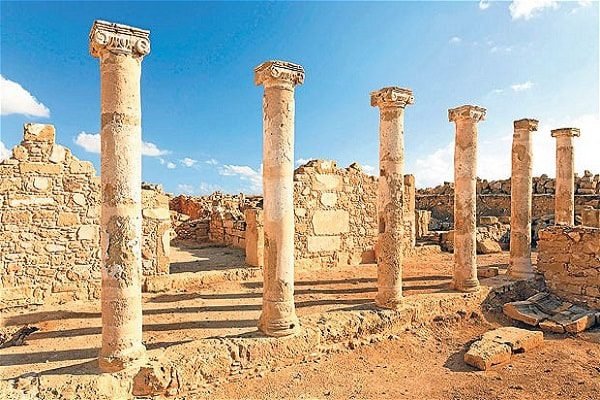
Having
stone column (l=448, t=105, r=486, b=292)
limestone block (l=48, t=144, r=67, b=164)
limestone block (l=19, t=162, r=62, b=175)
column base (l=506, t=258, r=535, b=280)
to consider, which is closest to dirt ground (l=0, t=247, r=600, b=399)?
stone column (l=448, t=105, r=486, b=292)

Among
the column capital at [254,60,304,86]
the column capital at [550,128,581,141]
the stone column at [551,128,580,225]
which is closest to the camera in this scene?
the column capital at [254,60,304,86]

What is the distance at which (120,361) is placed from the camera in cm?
520

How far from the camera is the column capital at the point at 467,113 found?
375 inches

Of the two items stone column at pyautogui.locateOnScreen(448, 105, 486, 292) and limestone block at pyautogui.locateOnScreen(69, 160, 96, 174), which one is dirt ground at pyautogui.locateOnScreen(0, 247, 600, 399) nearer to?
stone column at pyautogui.locateOnScreen(448, 105, 486, 292)

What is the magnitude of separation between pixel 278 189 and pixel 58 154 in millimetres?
4806

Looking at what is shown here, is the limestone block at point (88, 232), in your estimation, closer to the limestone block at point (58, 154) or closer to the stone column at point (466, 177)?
the limestone block at point (58, 154)

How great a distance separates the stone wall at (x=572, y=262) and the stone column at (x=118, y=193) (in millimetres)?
9938

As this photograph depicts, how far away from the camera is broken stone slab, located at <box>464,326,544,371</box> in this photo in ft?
21.7

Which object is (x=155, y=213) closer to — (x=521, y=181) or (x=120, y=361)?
(x=120, y=361)

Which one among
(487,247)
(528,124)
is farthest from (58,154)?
(487,247)

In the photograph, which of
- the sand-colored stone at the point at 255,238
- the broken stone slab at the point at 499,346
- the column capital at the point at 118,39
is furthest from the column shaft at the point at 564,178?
the column capital at the point at 118,39

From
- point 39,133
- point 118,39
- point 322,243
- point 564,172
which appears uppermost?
point 118,39

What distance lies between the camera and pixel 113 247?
539cm

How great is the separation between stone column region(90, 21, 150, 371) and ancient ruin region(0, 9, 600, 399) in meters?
0.02
